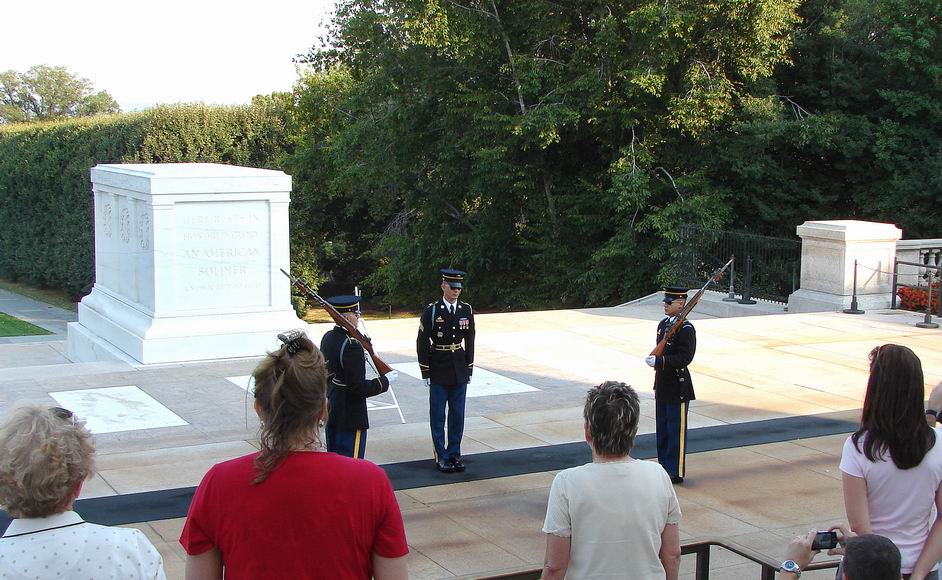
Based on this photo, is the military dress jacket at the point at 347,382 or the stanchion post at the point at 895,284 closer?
the military dress jacket at the point at 347,382

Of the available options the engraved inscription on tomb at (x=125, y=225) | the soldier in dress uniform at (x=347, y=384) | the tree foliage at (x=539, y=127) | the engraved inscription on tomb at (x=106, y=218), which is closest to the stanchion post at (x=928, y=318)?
the tree foliage at (x=539, y=127)

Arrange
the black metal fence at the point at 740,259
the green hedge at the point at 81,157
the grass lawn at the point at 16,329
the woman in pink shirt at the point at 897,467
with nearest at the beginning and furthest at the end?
the woman in pink shirt at the point at 897,467
the black metal fence at the point at 740,259
the grass lawn at the point at 16,329
the green hedge at the point at 81,157

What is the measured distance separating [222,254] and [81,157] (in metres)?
20.0

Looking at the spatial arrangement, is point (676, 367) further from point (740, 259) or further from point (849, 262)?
point (740, 259)

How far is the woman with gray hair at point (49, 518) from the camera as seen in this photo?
7.55 feet

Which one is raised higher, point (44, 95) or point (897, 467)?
point (44, 95)

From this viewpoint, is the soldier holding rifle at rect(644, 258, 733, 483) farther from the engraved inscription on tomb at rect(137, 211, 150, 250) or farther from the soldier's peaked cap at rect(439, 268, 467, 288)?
the engraved inscription on tomb at rect(137, 211, 150, 250)

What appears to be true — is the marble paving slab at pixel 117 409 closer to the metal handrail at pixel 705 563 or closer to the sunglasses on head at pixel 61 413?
the metal handrail at pixel 705 563

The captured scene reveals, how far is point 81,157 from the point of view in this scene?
28.9 metres

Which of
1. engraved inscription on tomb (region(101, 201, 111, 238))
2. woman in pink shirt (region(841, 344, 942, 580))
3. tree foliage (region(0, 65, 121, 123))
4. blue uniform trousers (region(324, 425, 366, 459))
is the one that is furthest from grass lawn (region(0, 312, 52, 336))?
tree foliage (region(0, 65, 121, 123))

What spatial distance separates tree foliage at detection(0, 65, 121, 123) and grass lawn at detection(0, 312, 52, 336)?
57378mm

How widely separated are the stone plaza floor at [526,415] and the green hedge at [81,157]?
14.2 meters

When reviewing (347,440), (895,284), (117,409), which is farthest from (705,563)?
(895,284)

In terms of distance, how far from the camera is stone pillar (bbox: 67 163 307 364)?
10.7 m
